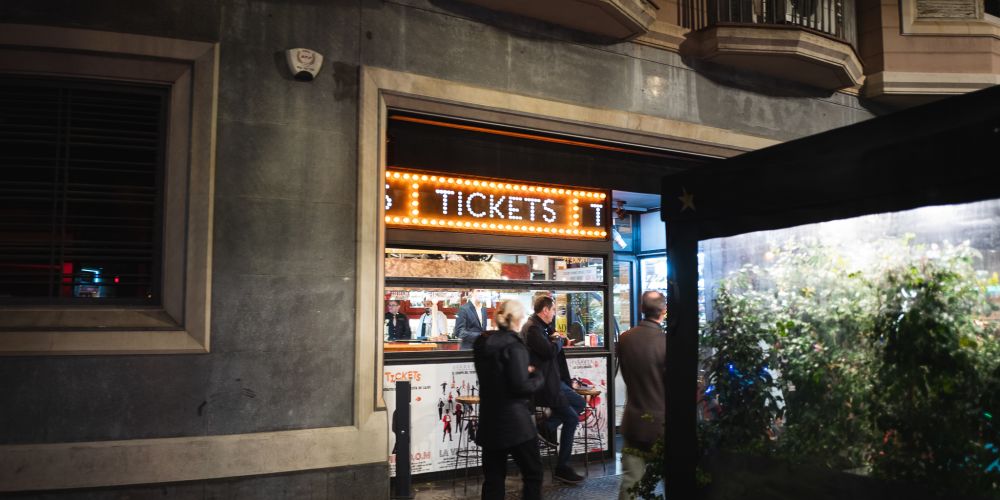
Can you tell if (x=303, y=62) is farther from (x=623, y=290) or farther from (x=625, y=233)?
(x=623, y=290)

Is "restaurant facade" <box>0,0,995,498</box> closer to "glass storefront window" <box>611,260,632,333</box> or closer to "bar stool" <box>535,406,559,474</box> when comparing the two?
"bar stool" <box>535,406,559,474</box>

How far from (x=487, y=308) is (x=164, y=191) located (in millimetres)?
4174

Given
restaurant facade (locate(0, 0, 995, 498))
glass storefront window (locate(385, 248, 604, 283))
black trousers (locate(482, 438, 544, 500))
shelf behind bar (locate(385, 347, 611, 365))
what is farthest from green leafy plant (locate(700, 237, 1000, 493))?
glass storefront window (locate(385, 248, 604, 283))

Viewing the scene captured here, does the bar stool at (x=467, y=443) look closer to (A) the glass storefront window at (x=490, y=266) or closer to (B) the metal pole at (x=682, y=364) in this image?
(A) the glass storefront window at (x=490, y=266)

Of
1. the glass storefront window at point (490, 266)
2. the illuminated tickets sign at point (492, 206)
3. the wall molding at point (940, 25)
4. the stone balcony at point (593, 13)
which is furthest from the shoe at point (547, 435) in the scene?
the wall molding at point (940, 25)

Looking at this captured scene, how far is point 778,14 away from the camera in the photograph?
9.73m

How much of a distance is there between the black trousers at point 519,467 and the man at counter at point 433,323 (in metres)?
2.90

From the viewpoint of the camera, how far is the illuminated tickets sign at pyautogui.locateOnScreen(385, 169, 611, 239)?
8.57 meters

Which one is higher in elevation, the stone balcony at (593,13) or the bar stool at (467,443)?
the stone balcony at (593,13)

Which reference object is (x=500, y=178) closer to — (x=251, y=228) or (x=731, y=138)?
(x=731, y=138)

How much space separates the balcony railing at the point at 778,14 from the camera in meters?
9.35

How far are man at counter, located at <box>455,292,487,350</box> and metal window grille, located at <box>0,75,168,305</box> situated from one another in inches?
144

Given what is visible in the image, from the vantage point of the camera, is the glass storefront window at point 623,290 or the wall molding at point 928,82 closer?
the wall molding at point 928,82

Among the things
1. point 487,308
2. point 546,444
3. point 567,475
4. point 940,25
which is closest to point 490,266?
point 487,308
